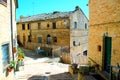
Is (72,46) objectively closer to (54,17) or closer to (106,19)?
(54,17)

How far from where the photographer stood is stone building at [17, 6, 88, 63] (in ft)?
93.5

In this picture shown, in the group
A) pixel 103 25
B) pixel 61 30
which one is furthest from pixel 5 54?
pixel 61 30

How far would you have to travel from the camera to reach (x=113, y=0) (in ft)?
29.0

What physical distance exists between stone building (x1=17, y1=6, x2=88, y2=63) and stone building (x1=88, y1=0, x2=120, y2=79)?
52.2ft

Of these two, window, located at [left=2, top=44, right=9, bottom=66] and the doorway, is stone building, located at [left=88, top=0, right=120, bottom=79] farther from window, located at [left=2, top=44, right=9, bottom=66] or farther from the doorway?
window, located at [left=2, top=44, right=9, bottom=66]

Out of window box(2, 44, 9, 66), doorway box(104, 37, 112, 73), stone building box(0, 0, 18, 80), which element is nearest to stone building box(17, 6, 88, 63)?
doorway box(104, 37, 112, 73)

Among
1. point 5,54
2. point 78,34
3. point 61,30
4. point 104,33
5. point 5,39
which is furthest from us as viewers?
point 78,34

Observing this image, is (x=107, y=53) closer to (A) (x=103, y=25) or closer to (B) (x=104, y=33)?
(B) (x=104, y=33)

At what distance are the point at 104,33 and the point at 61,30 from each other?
19.6 meters

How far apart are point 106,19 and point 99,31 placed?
1258 millimetres

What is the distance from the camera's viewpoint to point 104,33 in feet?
32.3

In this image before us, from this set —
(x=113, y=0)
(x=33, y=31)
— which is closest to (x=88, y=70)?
(x=113, y=0)

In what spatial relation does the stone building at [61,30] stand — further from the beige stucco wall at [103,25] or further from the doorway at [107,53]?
the doorway at [107,53]

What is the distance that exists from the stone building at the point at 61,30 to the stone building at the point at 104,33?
15900 millimetres
